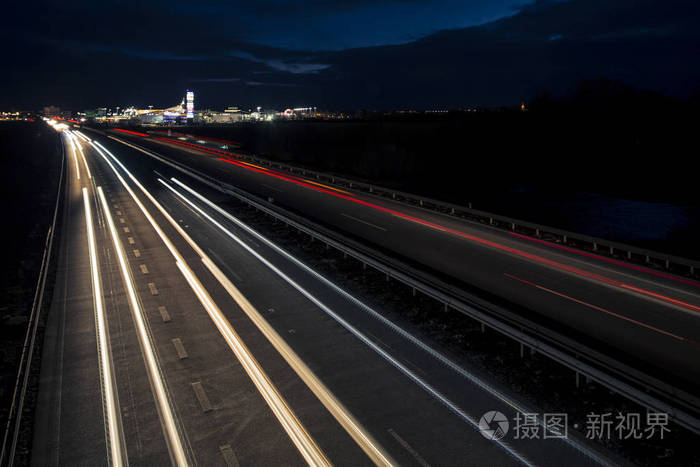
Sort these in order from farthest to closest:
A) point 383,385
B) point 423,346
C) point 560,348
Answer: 1. point 423,346
2. point 560,348
3. point 383,385

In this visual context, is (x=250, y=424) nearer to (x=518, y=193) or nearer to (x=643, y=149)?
(x=518, y=193)

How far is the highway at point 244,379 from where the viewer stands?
7.57 meters

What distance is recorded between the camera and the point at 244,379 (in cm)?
970

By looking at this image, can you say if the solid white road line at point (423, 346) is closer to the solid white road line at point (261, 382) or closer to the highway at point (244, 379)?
the highway at point (244, 379)

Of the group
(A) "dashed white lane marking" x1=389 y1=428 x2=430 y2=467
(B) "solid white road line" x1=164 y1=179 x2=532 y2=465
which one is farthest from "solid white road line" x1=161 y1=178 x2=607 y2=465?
(A) "dashed white lane marking" x1=389 y1=428 x2=430 y2=467

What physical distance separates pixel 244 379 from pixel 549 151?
189 feet

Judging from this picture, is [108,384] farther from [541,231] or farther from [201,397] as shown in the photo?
[541,231]

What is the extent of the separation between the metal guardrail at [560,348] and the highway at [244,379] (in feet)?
5.02

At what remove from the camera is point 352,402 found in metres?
8.87

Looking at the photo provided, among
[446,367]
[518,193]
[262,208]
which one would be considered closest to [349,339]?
[446,367]

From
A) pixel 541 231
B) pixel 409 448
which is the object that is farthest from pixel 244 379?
pixel 541 231

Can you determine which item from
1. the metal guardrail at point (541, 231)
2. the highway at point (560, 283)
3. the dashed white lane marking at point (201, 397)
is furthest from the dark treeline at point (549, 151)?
the dashed white lane marking at point (201, 397)

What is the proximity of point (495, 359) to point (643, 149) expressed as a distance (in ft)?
177

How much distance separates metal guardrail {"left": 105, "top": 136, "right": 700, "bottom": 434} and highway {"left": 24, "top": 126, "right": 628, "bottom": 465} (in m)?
1.53
